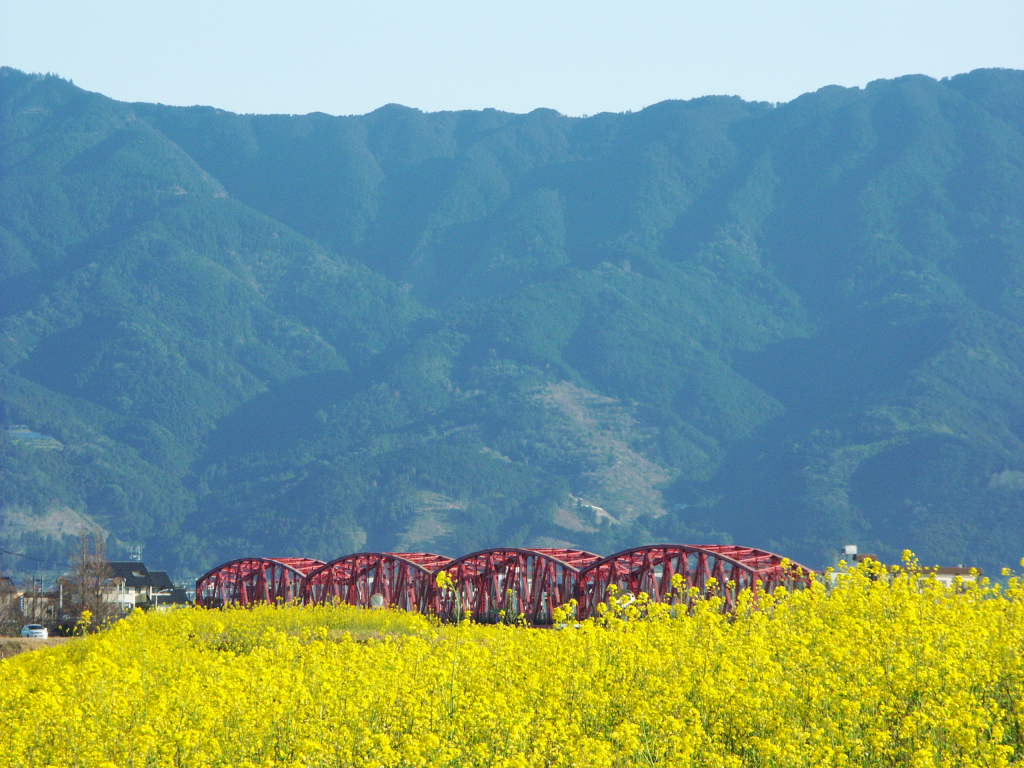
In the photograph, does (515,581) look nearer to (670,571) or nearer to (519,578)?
(519,578)

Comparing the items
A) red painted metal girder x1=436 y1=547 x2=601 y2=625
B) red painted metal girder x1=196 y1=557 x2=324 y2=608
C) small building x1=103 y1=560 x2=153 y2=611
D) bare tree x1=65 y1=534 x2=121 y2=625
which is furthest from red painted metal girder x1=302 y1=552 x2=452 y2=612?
small building x1=103 y1=560 x2=153 y2=611

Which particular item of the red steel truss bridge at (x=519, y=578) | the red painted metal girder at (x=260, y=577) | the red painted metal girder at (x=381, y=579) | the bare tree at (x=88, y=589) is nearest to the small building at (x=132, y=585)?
the bare tree at (x=88, y=589)

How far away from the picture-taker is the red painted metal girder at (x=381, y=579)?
69.5 meters

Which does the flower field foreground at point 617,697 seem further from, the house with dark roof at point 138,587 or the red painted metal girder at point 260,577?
the house with dark roof at point 138,587

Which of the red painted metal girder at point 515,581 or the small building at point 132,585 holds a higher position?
the small building at point 132,585

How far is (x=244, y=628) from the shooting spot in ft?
124

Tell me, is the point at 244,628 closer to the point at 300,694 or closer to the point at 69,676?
the point at 69,676

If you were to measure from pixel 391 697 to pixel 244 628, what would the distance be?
1828 cm

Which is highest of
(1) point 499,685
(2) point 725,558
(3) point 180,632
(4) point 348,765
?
(2) point 725,558

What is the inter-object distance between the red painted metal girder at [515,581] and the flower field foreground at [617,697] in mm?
35299

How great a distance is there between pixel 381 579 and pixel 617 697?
51431 millimetres

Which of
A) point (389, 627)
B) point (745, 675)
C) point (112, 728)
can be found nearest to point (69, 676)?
point (112, 728)

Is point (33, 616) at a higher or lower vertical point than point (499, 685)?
higher

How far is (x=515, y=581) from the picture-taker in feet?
210
